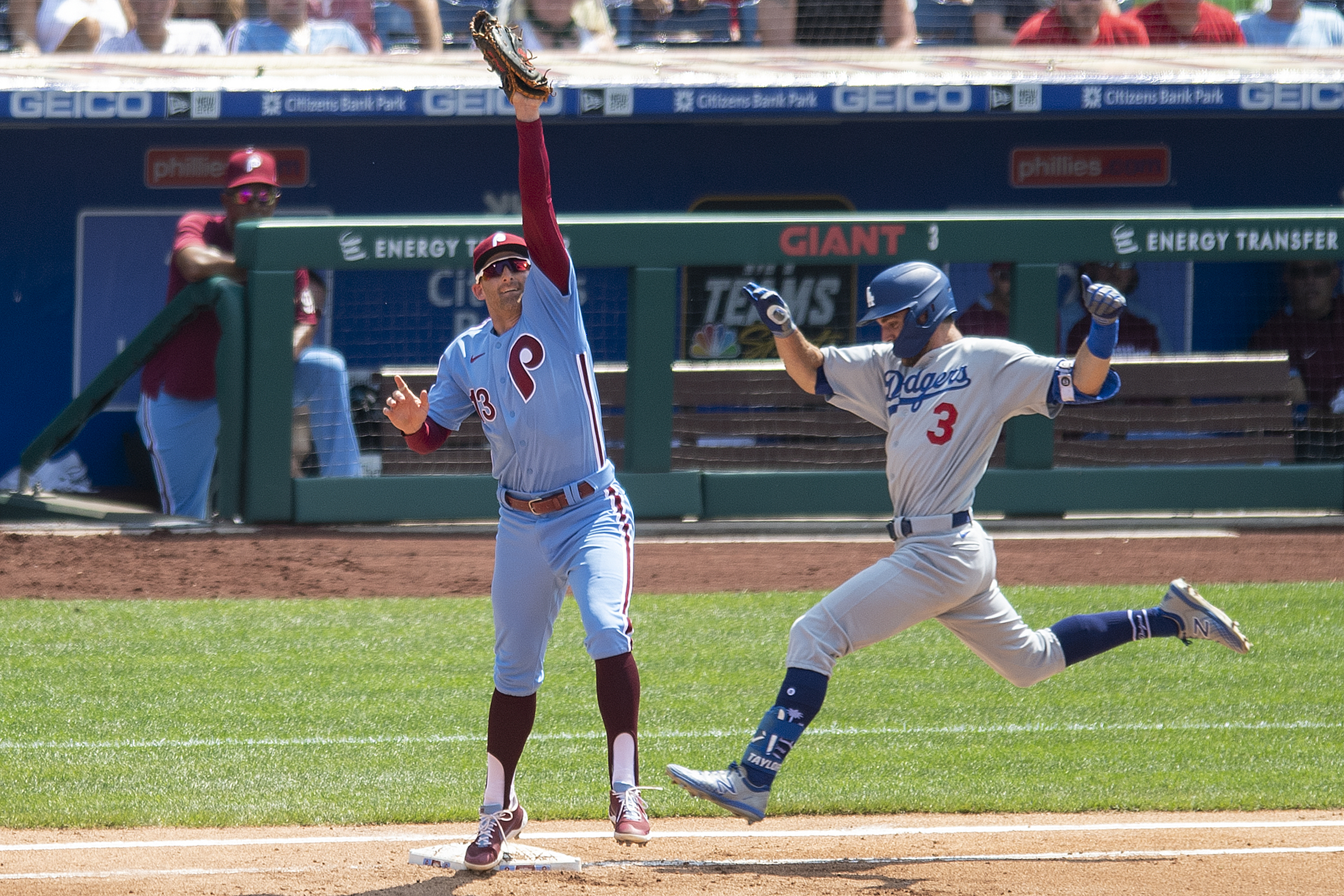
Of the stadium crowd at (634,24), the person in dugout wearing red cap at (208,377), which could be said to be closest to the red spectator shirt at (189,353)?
the person in dugout wearing red cap at (208,377)

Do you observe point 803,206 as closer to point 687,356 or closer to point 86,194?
point 687,356

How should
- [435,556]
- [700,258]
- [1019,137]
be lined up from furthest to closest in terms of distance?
[1019,137]
[700,258]
[435,556]

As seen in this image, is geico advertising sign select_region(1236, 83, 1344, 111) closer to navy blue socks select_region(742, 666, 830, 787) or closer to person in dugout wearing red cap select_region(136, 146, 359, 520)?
person in dugout wearing red cap select_region(136, 146, 359, 520)

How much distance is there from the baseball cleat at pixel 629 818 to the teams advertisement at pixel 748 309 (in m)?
5.94

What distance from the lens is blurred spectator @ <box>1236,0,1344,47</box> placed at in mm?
11516

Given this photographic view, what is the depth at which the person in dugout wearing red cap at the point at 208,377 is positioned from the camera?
30.6ft

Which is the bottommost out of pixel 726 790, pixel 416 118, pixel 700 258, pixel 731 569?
pixel 731 569

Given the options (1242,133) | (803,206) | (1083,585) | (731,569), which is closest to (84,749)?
(731,569)

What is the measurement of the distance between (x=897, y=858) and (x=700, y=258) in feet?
17.9

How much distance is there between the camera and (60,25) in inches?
429

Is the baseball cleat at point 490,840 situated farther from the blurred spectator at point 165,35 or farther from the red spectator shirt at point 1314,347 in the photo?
the blurred spectator at point 165,35

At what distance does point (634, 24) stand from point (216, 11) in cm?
276

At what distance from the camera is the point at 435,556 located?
9.05 m

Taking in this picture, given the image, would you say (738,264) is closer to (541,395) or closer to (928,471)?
(928,471)
